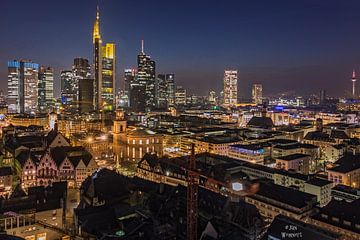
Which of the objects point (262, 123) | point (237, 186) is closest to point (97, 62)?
point (262, 123)

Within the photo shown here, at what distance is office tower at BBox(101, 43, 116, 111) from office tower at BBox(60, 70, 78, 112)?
24.0m

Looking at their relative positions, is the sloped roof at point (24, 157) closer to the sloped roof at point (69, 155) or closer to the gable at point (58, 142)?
the sloped roof at point (69, 155)

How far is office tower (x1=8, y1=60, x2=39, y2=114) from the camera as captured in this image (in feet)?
495

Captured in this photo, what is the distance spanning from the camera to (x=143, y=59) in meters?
174

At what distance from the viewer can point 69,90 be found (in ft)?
598

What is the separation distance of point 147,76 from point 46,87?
191 feet

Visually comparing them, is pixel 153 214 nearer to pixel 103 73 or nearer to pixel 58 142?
pixel 58 142

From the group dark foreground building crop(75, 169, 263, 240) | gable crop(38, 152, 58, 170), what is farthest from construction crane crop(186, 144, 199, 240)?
gable crop(38, 152, 58, 170)

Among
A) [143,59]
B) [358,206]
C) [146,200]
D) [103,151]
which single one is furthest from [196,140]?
[143,59]

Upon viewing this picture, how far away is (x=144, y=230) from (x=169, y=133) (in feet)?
158

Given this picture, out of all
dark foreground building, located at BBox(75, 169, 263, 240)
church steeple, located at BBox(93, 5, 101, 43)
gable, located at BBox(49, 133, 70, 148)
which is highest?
church steeple, located at BBox(93, 5, 101, 43)

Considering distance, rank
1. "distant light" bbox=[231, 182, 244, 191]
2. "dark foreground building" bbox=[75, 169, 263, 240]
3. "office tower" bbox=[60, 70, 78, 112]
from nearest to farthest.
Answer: "dark foreground building" bbox=[75, 169, 263, 240] → "distant light" bbox=[231, 182, 244, 191] → "office tower" bbox=[60, 70, 78, 112]

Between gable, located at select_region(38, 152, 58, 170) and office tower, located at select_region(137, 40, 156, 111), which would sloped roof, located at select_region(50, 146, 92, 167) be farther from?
office tower, located at select_region(137, 40, 156, 111)

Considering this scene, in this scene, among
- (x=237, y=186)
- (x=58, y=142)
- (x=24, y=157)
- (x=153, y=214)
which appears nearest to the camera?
(x=153, y=214)
